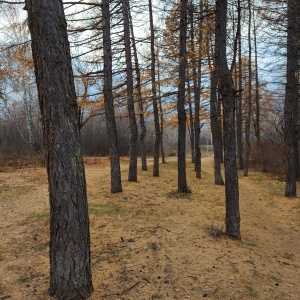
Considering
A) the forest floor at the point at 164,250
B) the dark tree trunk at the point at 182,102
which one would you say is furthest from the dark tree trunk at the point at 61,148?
the dark tree trunk at the point at 182,102

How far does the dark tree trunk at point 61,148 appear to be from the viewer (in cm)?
305

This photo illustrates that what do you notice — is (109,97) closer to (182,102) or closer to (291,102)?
(182,102)

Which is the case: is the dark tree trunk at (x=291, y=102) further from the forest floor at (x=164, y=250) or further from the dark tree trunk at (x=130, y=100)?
the dark tree trunk at (x=130, y=100)

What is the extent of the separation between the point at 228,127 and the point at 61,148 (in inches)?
125

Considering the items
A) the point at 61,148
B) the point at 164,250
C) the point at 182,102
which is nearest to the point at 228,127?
the point at 164,250

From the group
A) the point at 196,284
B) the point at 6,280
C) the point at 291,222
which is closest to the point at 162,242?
the point at 196,284

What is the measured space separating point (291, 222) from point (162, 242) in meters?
3.89

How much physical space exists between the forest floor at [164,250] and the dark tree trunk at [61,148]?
1.43 feet

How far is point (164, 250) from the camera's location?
460cm

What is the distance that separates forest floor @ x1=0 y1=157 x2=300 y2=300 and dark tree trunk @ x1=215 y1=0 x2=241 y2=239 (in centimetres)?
41

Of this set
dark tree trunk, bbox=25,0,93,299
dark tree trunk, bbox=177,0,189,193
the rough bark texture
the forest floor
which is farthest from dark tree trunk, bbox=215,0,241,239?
the rough bark texture

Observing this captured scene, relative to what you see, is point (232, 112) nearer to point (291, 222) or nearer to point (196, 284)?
point (196, 284)

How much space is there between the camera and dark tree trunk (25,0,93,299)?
3055 mm

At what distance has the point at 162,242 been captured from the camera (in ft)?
16.1
